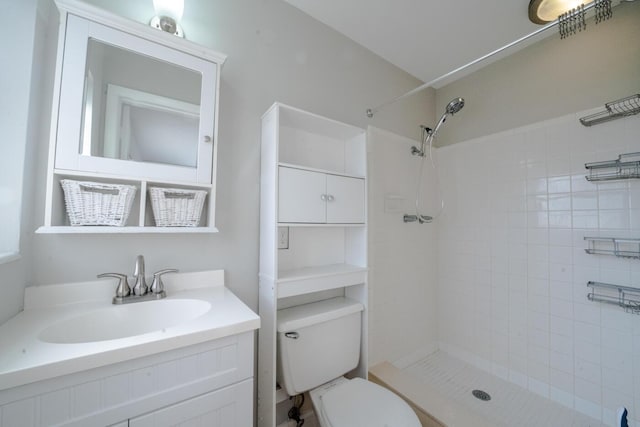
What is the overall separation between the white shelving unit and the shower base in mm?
356

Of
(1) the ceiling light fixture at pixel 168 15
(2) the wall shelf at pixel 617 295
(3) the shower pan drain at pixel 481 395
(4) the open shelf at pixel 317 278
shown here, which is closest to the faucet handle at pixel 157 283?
(4) the open shelf at pixel 317 278

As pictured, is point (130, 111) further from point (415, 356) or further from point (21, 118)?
point (415, 356)

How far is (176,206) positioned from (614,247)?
245cm

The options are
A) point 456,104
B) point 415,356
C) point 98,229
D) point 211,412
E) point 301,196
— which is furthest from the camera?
point 415,356

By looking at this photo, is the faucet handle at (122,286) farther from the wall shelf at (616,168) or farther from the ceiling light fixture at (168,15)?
the wall shelf at (616,168)

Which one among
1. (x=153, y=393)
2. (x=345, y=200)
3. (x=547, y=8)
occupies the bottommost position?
(x=153, y=393)

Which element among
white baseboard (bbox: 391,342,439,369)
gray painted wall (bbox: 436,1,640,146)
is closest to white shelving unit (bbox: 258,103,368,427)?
white baseboard (bbox: 391,342,439,369)

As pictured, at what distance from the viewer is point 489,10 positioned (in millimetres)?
1580

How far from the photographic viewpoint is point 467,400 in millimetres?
1704

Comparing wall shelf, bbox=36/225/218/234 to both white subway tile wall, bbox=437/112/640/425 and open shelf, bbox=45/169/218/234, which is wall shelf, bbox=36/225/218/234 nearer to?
open shelf, bbox=45/169/218/234

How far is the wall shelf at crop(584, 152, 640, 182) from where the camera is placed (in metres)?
1.42

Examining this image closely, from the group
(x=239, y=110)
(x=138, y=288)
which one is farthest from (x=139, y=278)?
(x=239, y=110)

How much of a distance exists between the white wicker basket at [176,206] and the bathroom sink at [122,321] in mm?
334

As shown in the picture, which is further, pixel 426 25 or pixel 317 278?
→ pixel 426 25
